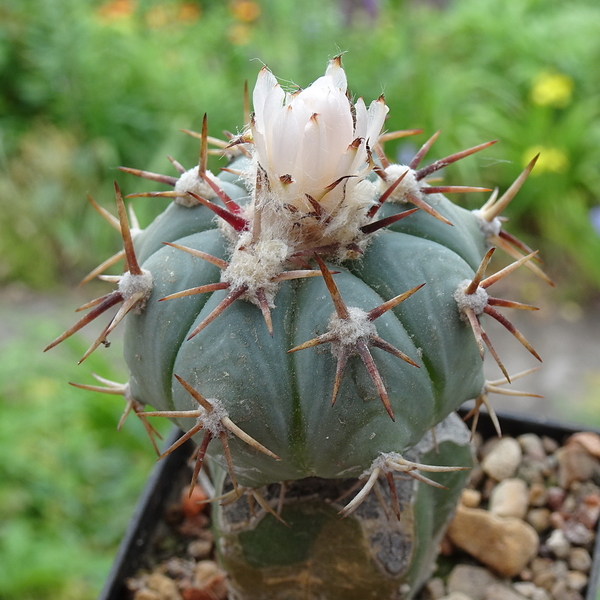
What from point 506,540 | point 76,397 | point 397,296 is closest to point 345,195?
point 397,296

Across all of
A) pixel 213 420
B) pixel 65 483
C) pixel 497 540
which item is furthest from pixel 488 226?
pixel 65 483

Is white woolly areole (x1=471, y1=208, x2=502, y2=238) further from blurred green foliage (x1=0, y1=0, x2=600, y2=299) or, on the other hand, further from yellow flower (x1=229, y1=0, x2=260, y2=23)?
yellow flower (x1=229, y1=0, x2=260, y2=23)

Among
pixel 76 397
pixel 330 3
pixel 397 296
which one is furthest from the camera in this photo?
pixel 330 3

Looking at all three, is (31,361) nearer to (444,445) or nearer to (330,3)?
(444,445)

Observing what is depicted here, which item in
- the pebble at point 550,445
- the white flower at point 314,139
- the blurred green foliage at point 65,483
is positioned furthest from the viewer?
the blurred green foliage at point 65,483

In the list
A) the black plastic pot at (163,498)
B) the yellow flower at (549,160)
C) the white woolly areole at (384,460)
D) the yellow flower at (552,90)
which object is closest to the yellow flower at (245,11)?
the yellow flower at (552,90)

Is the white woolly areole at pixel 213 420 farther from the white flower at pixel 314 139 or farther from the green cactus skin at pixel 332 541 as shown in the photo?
the green cactus skin at pixel 332 541

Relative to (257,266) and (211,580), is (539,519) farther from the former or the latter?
(257,266)
